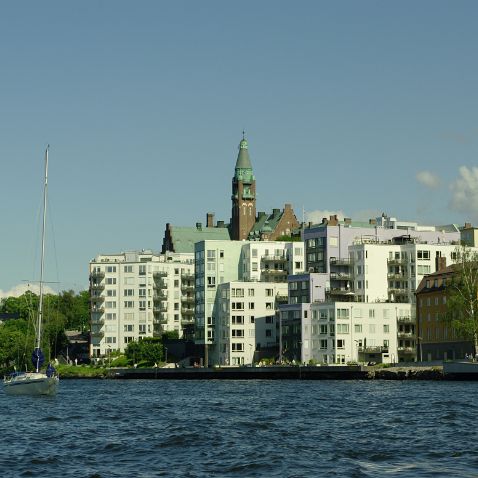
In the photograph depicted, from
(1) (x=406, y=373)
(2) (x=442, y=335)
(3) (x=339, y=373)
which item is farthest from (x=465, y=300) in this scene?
(2) (x=442, y=335)

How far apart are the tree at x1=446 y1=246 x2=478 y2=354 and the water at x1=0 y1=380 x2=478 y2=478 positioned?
5002cm

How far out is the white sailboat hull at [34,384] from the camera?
125375 millimetres

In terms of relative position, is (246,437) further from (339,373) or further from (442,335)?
(442,335)

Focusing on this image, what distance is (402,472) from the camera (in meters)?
53.4

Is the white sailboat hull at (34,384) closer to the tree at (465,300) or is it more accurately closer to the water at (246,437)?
the water at (246,437)

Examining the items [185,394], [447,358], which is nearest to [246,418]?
[185,394]

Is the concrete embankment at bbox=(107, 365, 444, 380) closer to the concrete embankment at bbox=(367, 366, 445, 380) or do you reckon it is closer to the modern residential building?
the concrete embankment at bbox=(367, 366, 445, 380)

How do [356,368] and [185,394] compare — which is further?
[356,368]

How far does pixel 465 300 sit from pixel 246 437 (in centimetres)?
10402

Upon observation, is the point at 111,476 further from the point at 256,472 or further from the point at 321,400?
the point at 321,400

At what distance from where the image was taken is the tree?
16688cm

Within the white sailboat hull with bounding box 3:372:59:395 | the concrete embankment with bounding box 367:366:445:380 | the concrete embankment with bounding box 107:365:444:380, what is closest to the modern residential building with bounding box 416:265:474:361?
the concrete embankment with bounding box 367:366:445:380

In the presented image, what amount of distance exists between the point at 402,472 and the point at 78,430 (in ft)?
105

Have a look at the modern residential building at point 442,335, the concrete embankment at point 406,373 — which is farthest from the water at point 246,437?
the modern residential building at point 442,335
